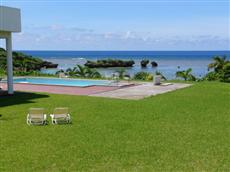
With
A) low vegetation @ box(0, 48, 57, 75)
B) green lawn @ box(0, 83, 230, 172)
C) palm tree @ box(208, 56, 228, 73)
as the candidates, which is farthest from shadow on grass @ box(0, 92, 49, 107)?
palm tree @ box(208, 56, 228, 73)

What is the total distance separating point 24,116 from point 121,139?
15.3 feet

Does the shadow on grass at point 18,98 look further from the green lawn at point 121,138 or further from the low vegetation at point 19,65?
the low vegetation at point 19,65

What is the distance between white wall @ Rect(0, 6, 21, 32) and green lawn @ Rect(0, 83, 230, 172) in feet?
12.0

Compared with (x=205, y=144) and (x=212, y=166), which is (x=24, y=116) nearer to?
(x=205, y=144)

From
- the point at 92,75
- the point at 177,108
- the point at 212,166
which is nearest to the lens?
the point at 212,166

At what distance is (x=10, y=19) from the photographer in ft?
57.6

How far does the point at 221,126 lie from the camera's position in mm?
11461

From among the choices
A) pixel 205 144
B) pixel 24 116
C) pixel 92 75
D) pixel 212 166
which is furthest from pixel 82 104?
pixel 92 75

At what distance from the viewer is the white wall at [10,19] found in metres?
17.1

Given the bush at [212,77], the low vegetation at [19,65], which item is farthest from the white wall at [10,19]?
the bush at [212,77]

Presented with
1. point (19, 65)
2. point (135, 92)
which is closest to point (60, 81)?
point (135, 92)

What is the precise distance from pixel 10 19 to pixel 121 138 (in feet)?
33.7

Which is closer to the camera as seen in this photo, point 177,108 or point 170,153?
point 170,153

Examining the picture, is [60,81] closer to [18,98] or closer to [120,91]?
[120,91]
